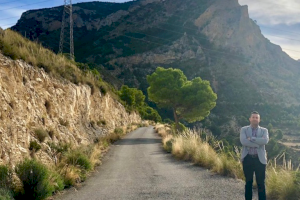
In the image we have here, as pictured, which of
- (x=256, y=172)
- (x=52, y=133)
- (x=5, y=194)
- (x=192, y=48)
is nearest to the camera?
(x=5, y=194)

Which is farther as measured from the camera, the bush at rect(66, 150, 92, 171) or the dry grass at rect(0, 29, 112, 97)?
the dry grass at rect(0, 29, 112, 97)

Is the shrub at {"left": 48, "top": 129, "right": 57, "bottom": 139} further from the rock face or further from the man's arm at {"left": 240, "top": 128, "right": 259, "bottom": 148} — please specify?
the man's arm at {"left": 240, "top": 128, "right": 259, "bottom": 148}

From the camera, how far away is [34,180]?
6.92 meters

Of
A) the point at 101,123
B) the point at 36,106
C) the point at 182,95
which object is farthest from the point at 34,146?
the point at 182,95

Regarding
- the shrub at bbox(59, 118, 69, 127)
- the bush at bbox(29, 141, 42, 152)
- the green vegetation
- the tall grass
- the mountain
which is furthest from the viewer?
the mountain

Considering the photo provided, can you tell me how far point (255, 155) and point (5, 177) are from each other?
5.63 metres

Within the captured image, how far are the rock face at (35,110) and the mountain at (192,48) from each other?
58703 mm

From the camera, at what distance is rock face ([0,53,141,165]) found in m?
8.73

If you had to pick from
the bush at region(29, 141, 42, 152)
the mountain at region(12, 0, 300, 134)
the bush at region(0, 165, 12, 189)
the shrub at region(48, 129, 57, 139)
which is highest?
the mountain at region(12, 0, 300, 134)

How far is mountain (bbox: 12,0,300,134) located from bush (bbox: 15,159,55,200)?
6761 centimetres

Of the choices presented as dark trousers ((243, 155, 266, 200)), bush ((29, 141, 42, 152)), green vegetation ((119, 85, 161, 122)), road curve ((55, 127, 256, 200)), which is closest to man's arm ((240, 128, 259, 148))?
dark trousers ((243, 155, 266, 200))

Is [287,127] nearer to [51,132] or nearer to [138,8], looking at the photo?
[51,132]

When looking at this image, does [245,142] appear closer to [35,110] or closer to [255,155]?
[255,155]

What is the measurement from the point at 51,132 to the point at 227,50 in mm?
132537
